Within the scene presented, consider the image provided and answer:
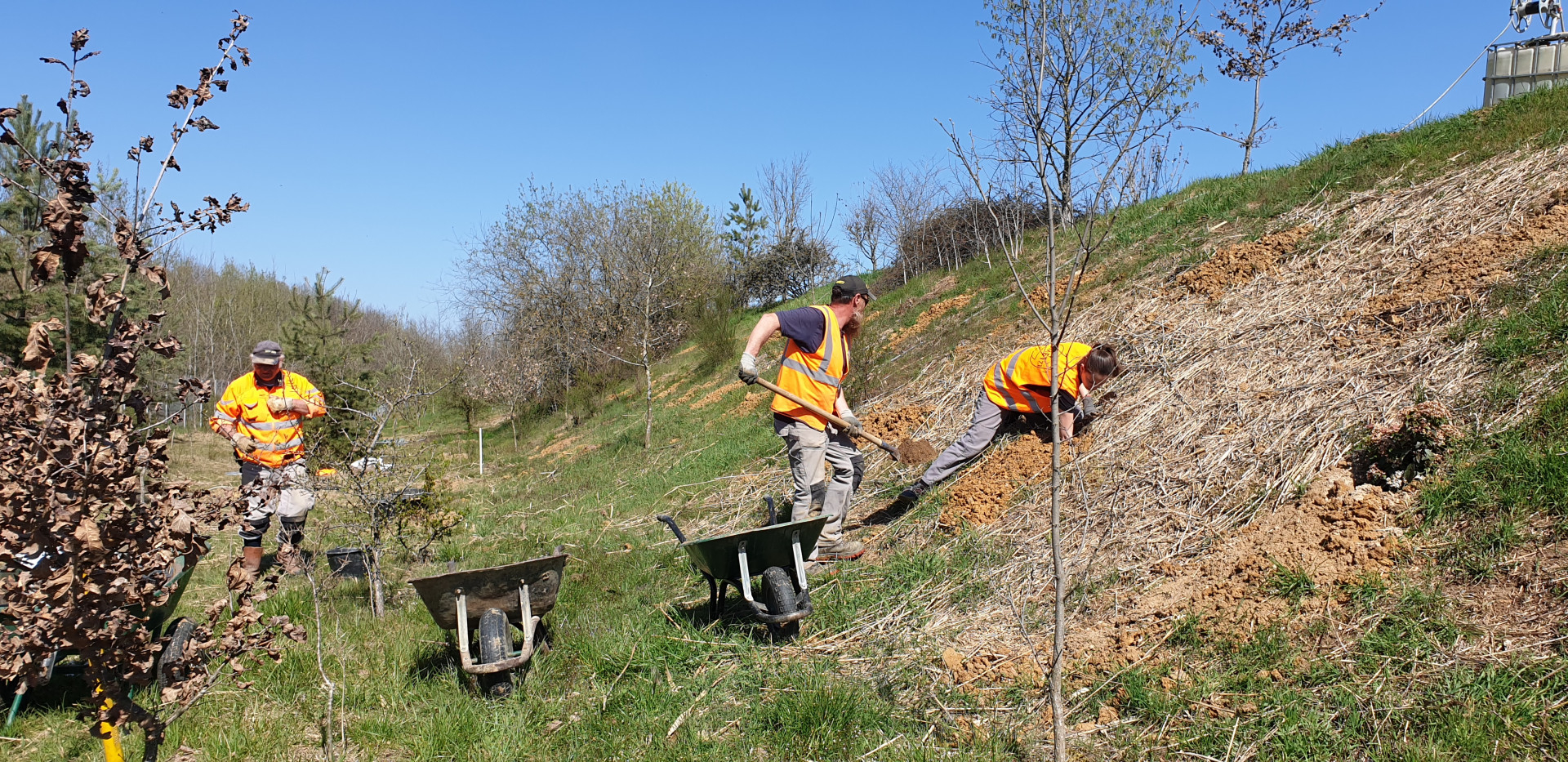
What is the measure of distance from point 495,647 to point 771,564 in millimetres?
1471

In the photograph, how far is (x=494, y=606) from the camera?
4418 millimetres

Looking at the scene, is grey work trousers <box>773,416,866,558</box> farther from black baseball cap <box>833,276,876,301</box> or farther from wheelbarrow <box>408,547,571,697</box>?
wheelbarrow <box>408,547,571,697</box>

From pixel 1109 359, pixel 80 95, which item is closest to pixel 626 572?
pixel 1109 359

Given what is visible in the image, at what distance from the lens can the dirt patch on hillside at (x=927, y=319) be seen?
11.5 m

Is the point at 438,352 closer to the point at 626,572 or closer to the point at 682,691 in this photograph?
the point at 626,572

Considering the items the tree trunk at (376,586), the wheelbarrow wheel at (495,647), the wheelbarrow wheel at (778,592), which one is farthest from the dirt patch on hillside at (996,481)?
the tree trunk at (376,586)

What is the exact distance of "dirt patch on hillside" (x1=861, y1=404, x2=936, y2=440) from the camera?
825 cm

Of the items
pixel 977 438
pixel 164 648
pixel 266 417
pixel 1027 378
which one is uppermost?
pixel 266 417

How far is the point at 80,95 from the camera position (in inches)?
93.6

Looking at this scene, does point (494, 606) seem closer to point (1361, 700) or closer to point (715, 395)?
point (1361, 700)

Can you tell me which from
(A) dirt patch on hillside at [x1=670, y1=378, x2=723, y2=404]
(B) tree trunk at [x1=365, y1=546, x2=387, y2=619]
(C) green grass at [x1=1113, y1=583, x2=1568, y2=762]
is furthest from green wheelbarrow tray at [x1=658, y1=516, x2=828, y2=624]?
(A) dirt patch on hillside at [x1=670, y1=378, x2=723, y2=404]

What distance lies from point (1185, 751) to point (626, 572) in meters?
4.22

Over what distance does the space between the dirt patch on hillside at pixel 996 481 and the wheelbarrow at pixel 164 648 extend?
434 cm

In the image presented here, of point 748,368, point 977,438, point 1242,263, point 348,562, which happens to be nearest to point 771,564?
point 748,368
